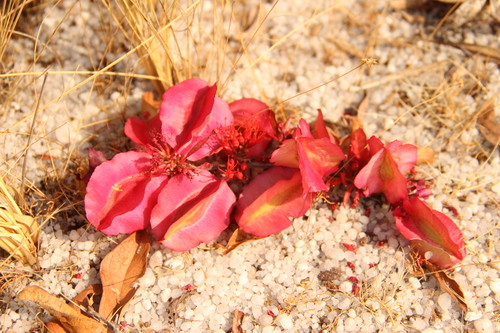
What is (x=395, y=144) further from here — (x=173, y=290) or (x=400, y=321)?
(x=173, y=290)

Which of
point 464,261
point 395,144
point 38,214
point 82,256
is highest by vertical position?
point 38,214

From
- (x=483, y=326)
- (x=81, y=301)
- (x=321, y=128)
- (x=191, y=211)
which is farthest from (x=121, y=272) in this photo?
(x=483, y=326)

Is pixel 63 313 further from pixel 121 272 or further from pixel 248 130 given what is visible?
pixel 248 130

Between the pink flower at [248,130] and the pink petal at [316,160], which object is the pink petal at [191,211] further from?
the pink petal at [316,160]

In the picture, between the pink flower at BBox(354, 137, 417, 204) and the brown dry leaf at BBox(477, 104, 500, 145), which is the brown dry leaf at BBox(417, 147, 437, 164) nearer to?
the pink flower at BBox(354, 137, 417, 204)

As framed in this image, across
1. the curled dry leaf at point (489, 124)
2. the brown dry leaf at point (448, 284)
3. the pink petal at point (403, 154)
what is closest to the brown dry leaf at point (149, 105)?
the pink petal at point (403, 154)

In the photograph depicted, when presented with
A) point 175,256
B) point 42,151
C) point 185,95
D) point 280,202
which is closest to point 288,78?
point 185,95
